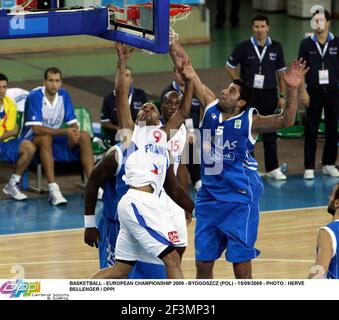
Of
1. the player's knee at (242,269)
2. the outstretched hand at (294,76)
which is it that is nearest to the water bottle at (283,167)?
the player's knee at (242,269)

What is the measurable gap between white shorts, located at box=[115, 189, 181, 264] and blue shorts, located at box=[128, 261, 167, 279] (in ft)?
0.36

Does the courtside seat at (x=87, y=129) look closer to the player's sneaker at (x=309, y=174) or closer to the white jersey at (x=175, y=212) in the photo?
the player's sneaker at (x=309, y=174)

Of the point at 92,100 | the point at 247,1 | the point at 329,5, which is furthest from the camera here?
the point at 247,1

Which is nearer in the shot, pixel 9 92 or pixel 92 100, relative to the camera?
pixel 9 92

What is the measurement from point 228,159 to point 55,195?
4.37m

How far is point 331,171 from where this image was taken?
15.4 m

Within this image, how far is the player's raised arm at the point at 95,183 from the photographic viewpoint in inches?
379

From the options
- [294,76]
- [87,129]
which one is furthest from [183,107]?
[87,129]

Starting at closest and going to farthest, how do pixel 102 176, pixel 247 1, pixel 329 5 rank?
pixel 102 176 → pixel 329 5 → pixel 247 1

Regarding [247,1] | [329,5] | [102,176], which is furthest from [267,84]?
[247,1]

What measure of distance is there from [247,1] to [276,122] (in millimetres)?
21552

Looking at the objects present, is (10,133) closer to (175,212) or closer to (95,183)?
(175,212)
